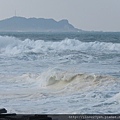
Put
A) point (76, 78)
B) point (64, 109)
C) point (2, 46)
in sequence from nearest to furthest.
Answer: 1. point (64, 109)
2. point (76, 78)
3. point (2, 46)

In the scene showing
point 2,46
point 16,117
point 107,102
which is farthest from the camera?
point 2,46

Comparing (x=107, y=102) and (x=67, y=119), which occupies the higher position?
(x=67, y=119)

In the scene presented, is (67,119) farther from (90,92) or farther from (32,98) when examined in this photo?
(90,92)

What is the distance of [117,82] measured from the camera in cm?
1362

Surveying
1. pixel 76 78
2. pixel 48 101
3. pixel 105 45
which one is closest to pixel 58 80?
pixel 76 78

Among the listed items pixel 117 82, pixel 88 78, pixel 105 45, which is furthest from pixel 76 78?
pixel 105 45

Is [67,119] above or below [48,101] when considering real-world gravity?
above

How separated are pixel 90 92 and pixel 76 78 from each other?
3697 millimetres

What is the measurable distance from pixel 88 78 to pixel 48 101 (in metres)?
5.28

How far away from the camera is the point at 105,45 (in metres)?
45.7

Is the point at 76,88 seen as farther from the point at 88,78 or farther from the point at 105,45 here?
the point at 105,45

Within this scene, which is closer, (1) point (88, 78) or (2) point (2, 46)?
(1) point (88, 78)

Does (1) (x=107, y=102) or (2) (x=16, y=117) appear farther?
(1) (x=107, y=102)

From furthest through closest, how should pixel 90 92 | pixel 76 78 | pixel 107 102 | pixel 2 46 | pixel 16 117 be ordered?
pixel 2 46 → pixel 76 78 → pixel 90 92 → pixel 107 102 → pixel 16 117
